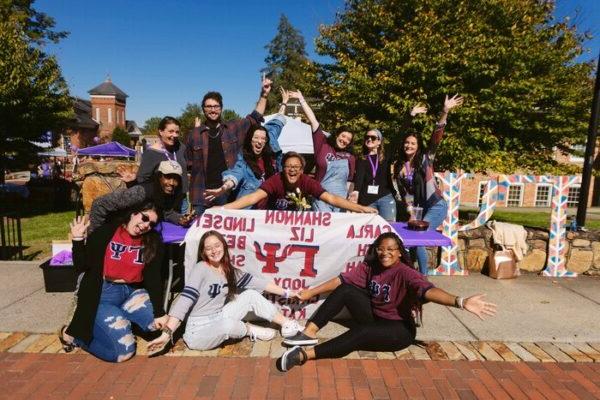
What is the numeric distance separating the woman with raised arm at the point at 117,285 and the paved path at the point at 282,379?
178mm

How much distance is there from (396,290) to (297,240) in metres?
1.22

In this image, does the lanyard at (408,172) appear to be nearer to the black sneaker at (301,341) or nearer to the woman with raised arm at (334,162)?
the woman with raised arm at (334,162)

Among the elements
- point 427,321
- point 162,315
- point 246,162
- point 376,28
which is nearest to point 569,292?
point 427,321

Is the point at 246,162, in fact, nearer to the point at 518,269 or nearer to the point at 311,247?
the point at 311,247

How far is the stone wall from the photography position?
20.7 feet

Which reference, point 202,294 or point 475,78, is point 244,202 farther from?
point 475,78

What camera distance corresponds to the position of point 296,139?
1215 cm

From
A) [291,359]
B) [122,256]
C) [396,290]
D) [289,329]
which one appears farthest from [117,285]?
[396,290]

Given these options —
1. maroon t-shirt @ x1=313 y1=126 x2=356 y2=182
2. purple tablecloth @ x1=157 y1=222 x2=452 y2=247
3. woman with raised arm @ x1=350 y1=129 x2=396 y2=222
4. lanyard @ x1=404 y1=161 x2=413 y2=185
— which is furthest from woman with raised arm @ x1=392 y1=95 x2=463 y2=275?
purple tablecloth @ x1=157 y1=222 x2=452 y2=247

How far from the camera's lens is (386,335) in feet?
11.5

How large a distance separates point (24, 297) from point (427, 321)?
483 centimetres

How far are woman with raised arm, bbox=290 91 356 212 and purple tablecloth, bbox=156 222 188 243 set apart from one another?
1726 millimetres

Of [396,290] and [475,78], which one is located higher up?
[475,78]

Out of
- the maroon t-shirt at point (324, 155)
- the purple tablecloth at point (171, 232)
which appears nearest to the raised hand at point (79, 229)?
the purple tablecloth at point (171, 232)
